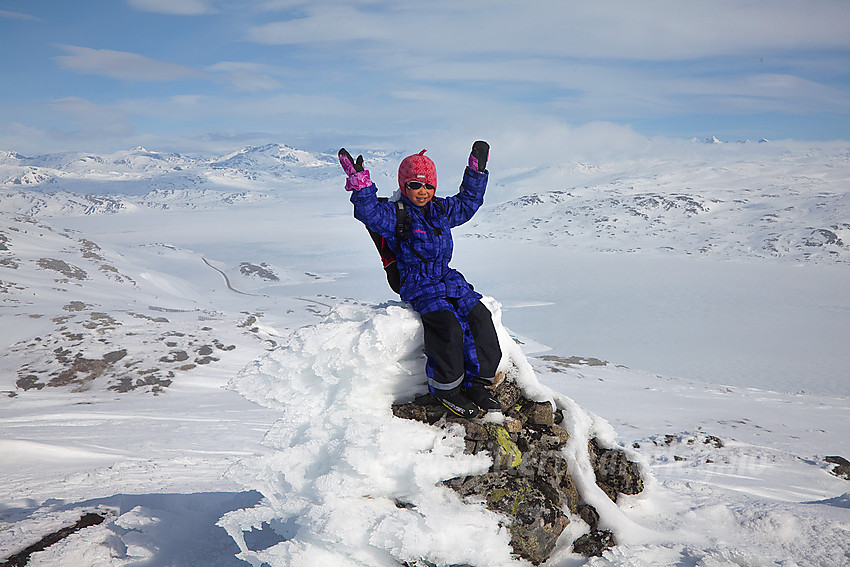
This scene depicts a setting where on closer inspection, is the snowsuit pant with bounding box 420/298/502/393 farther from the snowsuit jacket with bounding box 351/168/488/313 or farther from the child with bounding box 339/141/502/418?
the snowsuit jacket with bounding box 351/168/488/313

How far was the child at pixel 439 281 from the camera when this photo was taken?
4562mm

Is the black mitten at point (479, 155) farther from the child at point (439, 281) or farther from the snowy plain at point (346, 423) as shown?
the snowy plain at point (346, 423)

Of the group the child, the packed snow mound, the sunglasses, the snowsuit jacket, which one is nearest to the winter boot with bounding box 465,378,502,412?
the child

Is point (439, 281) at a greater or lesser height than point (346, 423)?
greater

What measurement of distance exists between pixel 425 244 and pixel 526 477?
2473 mm

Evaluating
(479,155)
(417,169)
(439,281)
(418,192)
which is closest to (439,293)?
(439,281)

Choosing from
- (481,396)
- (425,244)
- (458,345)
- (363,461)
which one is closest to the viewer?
(363,461)

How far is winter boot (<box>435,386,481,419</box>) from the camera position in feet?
15.1

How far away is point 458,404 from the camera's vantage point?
461 centimetres

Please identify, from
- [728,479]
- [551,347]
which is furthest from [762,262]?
[728,479]

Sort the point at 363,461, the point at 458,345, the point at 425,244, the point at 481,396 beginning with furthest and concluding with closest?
the point at 425,244, the point at 481,396, the point at 458,345, the point at 363,461

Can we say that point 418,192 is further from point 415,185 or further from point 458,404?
point 458,404

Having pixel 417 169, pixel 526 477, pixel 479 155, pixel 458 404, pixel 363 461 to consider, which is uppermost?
pixel 479 155

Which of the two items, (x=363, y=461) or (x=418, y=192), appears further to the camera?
(x=418, y=192)
